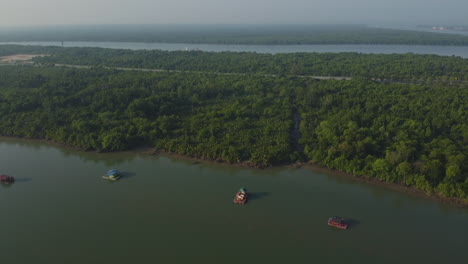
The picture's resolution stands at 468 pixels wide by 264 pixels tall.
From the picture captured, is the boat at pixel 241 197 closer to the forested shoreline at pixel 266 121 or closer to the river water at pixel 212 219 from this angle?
the river water at pixel 212 219

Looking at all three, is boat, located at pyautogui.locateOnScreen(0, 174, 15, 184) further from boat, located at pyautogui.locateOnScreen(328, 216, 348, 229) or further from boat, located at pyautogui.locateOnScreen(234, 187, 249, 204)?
A: boat, located at pyautogui.locateOnScreen(328, 216, 348, 229)

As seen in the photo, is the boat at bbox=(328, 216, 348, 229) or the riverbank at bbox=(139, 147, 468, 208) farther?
the riverbank at bbox=(139, 147, 468, 208)

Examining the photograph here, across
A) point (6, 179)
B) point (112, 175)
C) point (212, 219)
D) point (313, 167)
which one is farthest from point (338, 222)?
point (6, 179)

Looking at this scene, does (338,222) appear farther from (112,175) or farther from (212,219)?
(112,175)

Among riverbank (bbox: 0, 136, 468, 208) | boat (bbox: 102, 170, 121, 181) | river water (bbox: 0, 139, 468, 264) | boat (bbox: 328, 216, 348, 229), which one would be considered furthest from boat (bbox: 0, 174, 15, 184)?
boat (bbox: 328, 216, 348, 229)

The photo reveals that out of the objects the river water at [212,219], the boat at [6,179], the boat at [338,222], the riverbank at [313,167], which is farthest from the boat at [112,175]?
the boat at [338,222]

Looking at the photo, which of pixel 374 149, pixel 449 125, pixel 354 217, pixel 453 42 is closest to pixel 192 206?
pixel 354 217

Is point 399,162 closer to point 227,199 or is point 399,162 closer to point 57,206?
point 227,199
